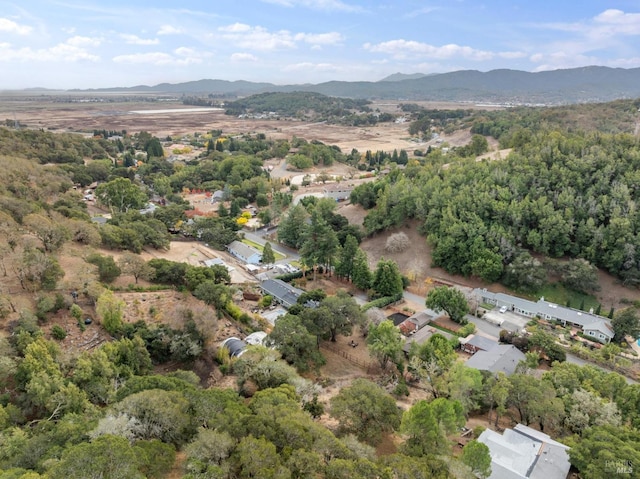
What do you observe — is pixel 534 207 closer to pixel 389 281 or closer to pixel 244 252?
pixel 389 281

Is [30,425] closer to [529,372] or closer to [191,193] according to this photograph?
[529,372]

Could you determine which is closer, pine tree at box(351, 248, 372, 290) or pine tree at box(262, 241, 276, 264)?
pine tree at box(351, 248, 372, 290)

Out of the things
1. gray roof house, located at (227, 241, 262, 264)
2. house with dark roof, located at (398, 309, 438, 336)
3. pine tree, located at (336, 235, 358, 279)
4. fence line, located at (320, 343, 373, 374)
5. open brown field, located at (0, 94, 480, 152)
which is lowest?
fence line, located at (320, 343, 373, 374)

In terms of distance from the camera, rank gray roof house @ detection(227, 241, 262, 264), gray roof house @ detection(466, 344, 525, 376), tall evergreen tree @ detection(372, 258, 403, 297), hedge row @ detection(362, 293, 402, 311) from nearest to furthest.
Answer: gray roof house @ detection(466, 344, 525, 376), hedge row @ detection(362, 293, 402, 311), tall evergreen tree @ detection(372, 258, 403, 297), gray roof house @ detection(227, 241, 262, 264)

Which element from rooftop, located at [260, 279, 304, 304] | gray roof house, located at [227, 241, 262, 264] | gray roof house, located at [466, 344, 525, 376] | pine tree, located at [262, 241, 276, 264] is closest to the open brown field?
gray roof house, located at [227, 241, 262, 264]

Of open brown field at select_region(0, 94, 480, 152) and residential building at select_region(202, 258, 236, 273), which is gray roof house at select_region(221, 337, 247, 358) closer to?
residential building at select_region(202, 258, 236, 273)

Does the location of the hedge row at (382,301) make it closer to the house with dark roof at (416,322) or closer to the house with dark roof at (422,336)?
the house with dark roof at (416,322)
